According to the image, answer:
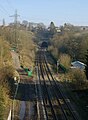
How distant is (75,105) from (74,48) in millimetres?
35282

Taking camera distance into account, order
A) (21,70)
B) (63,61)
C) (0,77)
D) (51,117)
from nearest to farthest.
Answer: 1. (51,117)
2. (0,77)
3. (21,70)
4. (63,61)

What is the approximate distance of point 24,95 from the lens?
3012 cm

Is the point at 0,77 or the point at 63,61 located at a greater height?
the point at 0,77

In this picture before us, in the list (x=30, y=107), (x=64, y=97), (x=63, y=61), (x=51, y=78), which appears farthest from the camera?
(x=63, y=61)

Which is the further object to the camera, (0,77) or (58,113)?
(0,77)

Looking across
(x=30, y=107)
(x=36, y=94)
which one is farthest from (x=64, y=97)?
(x=30, y=107)

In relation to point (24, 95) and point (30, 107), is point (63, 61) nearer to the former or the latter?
point (24, 95)

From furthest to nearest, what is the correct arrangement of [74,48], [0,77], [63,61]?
[74,48] < [63,61] < [0,77]

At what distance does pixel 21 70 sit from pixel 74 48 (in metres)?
18.1

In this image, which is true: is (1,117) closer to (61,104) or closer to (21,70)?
(61,104)

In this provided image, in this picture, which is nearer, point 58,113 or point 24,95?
point 58,113

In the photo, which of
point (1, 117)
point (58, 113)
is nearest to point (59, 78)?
point (58, 113)

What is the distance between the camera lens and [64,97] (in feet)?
96.7

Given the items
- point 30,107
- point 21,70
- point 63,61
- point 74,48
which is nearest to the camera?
point 30,107
